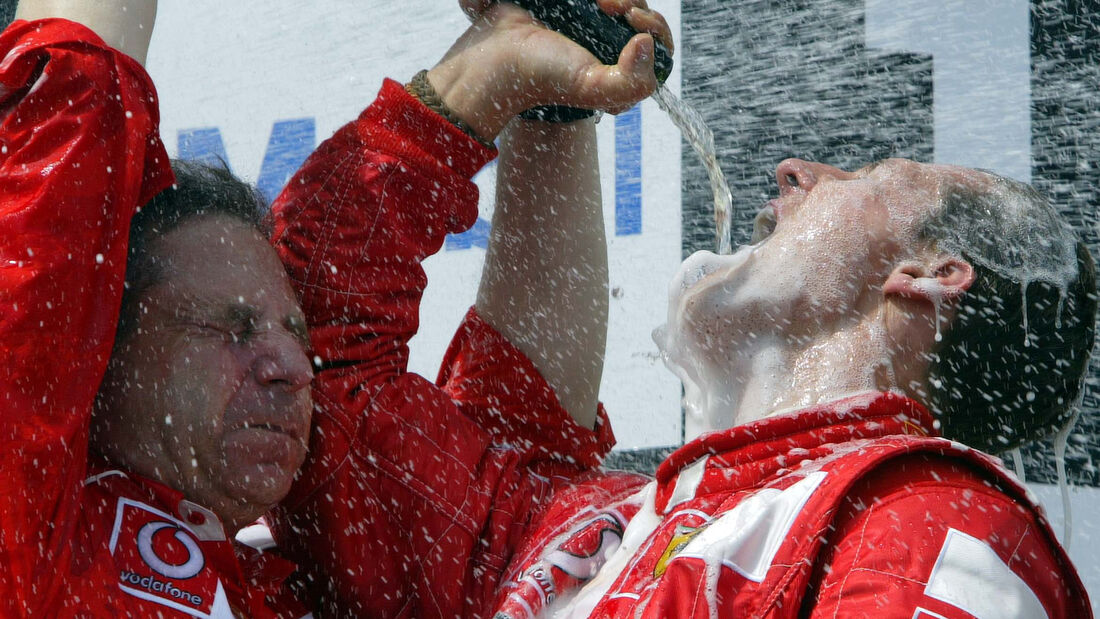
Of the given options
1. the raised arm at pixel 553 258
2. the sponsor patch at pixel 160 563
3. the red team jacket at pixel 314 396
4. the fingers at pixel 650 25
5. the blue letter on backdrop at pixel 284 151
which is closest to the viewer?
the red team jacket at pixel 314 396

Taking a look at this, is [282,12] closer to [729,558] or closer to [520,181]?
[520,181]

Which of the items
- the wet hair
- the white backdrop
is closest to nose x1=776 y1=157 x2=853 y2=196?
the wet hair

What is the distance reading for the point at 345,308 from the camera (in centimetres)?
170

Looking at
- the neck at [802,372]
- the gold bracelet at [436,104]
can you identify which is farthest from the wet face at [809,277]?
the gold bracelet at [436,104]

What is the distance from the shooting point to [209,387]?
4.81ft

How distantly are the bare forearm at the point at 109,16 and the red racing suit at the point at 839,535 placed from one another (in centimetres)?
92

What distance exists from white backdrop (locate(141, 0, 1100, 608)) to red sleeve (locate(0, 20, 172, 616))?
1.30 metres

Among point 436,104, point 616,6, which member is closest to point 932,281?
point 616,6

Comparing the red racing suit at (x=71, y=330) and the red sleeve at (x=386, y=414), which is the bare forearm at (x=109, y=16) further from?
the red sleeve at (x=386, y=414)

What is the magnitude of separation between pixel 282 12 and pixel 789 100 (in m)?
1.46

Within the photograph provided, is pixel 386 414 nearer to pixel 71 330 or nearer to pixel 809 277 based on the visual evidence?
pixel 71 330

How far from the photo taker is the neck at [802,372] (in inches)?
58.9

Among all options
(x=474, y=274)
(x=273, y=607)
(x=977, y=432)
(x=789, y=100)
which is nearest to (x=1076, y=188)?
(x=789, y=100)

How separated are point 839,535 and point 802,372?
357 millimetres
